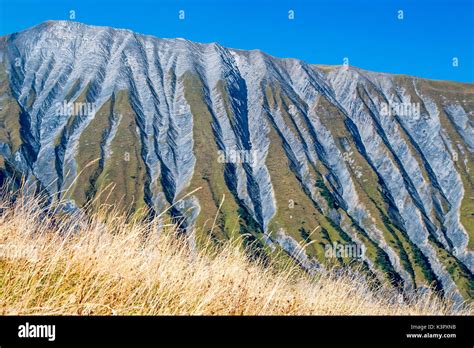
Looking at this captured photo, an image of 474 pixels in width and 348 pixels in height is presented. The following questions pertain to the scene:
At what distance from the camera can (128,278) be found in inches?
224

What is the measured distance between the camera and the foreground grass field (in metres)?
5.05

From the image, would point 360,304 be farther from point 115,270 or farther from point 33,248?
point 33,248

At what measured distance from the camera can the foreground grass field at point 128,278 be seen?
505 centimetres

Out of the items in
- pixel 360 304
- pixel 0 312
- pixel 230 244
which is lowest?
pixel 360 304
